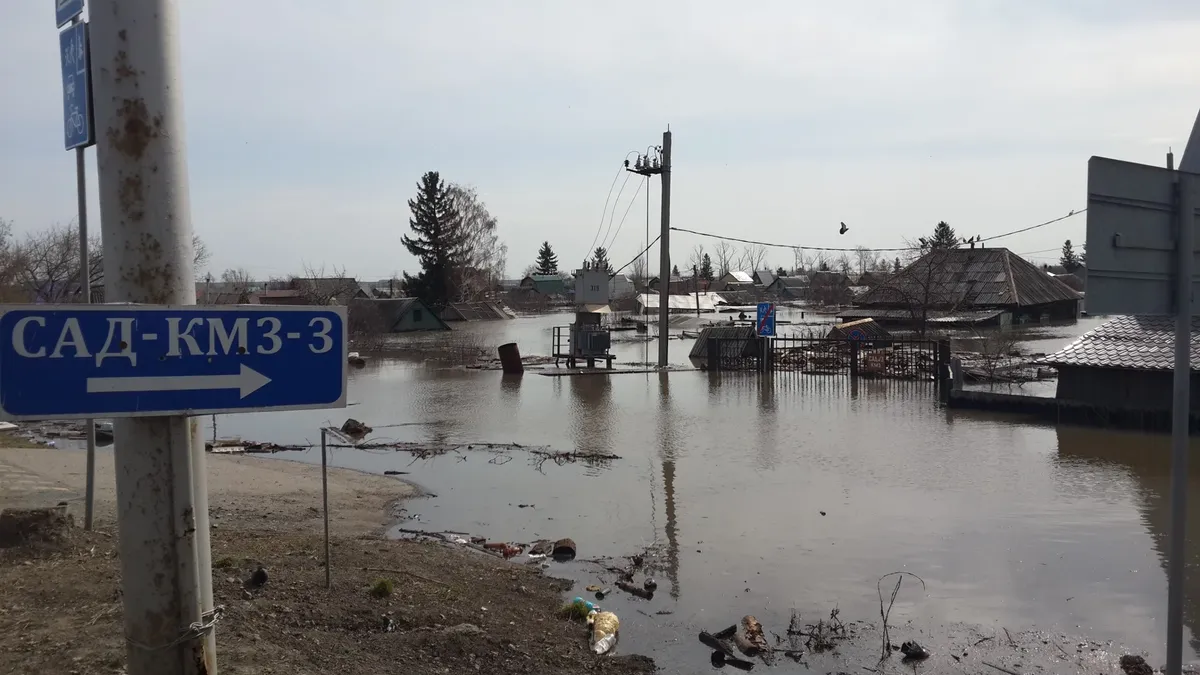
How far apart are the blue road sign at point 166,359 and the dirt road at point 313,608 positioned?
2.27m

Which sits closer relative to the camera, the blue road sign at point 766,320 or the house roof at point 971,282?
the blue road sign at point 766,320

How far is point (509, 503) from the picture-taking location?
12.2 meters

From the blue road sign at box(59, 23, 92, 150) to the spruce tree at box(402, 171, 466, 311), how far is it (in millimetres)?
61356

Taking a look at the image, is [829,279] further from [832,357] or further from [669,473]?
[669,473]

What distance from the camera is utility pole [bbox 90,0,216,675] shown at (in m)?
2.57

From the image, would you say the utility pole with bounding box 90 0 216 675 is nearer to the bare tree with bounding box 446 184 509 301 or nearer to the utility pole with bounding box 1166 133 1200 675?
the utility pole with bounding box 1166 133 1200 675

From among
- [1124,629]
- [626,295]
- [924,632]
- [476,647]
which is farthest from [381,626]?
[626,295]

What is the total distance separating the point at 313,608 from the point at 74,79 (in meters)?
3.51

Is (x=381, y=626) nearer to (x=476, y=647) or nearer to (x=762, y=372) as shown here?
(x=476, y=647)

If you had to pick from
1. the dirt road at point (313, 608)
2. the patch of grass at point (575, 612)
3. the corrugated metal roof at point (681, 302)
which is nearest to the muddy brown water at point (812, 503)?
the patch of grass at point (575, 612)

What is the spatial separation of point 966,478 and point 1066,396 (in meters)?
6.31

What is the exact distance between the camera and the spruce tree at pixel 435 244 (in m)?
65.6

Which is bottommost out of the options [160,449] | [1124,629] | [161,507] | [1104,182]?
[1124,629]

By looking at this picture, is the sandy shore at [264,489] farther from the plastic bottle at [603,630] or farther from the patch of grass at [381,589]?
the plastic bottle at [603,630]
